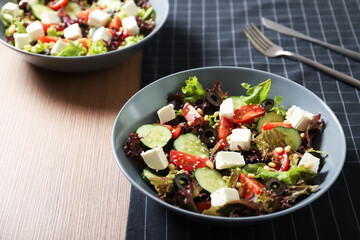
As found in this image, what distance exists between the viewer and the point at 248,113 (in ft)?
6.98

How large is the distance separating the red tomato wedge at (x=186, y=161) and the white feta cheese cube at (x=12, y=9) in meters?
1.67

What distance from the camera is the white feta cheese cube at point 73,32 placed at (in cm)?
268

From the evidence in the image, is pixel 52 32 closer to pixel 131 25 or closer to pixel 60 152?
pixel 131 25

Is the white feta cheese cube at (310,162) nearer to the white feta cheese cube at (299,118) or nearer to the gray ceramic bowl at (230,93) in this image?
the gray ceramic bowl at (230,93)

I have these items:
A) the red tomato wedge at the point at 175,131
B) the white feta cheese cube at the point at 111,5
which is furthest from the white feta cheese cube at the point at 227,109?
the white feta cheese cube at the point at 111,5

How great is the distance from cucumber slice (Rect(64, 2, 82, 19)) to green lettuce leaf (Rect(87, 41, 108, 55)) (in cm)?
48

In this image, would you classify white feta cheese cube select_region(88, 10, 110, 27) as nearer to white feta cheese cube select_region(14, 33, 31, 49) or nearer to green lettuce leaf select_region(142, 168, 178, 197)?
white feta cheese cube select_region(14, 33, 31, 49)

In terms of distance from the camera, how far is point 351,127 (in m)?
2.34

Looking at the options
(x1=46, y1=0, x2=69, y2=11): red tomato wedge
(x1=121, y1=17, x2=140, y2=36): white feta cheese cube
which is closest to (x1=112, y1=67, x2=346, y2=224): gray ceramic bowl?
(x1=121, y1=17, x2=140, y2=36): white feta cheese cube

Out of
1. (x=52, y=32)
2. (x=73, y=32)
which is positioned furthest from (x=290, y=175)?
(x=52, y=32)

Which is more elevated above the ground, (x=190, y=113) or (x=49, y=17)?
(x=49, y=17)

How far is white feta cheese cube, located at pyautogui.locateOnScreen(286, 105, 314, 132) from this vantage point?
198 cm

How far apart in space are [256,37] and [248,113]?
1.04m

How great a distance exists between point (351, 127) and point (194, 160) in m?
1.02
